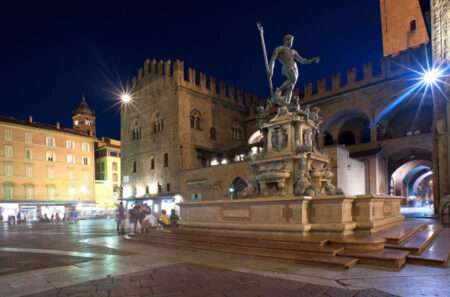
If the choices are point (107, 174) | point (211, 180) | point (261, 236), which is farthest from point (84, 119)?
point (261, 236)

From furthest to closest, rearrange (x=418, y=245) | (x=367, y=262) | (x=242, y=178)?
(x=242, y=178) < (x=418, y=245) < (x=367, y=262)

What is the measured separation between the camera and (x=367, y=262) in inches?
210

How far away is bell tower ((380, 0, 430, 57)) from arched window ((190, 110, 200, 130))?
20844mm

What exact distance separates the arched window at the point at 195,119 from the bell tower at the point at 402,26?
68.4ft

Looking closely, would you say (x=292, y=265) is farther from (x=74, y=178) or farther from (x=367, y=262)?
(x=74, y=178)

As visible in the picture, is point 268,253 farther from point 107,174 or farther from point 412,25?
point 107,174

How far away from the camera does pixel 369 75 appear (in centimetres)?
2662

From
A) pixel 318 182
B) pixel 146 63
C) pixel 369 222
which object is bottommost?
pixel 369 222

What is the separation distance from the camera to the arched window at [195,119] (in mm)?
31953

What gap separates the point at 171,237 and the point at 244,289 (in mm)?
4900

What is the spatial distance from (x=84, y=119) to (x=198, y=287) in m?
68.4

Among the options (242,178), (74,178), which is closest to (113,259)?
(242,178)

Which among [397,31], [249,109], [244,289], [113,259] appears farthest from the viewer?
[249,109]

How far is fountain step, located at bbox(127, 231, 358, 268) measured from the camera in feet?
17.3
